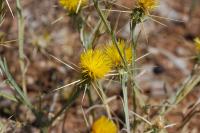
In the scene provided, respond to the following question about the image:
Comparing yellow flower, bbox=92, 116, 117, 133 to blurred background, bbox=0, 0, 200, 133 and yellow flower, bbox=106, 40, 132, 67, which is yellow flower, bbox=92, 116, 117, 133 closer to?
yellow flower, bbox=106, 40, 132, 67

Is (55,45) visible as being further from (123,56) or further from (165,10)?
(123,56)

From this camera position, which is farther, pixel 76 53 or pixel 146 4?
pixel 76 53

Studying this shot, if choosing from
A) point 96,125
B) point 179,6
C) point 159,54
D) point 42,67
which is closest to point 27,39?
point 42,67

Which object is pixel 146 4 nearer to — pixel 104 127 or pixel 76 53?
pixel 104 127

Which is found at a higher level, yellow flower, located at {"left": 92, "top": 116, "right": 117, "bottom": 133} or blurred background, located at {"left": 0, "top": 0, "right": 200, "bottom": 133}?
yellow flower, located at {"left": 92, "top": 116, "right": 117, "bottom": 133}

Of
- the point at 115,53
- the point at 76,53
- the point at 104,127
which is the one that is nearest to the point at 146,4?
the point at 115,53

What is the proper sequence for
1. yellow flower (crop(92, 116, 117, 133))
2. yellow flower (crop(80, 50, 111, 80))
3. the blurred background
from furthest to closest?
the blurred background
yellow flower (crop(92, 116, 117, 133))
yellow flower (crop(80, 50, 111, 80))

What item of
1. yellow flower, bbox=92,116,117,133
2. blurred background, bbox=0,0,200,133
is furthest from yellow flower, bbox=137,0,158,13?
blurred background, bbox=0,0,200,133

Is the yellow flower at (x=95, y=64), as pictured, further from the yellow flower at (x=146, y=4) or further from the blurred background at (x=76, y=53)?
the blurred background at (x=76, y=53)
